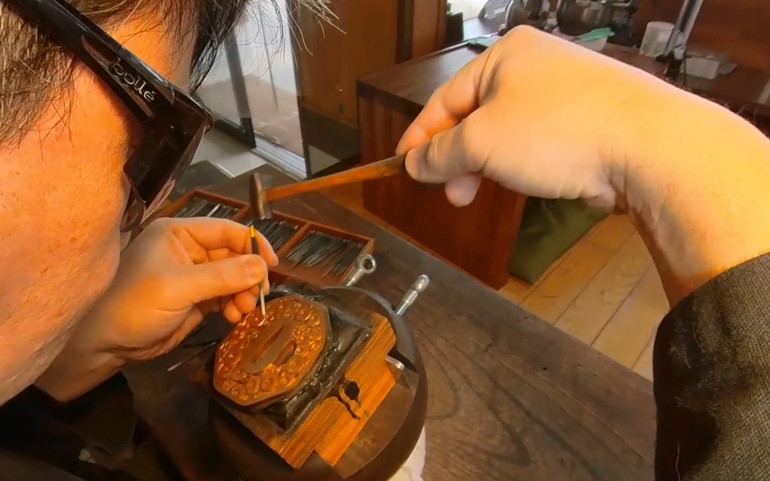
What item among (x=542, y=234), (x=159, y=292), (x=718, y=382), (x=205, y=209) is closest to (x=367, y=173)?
(x=159, y=292)

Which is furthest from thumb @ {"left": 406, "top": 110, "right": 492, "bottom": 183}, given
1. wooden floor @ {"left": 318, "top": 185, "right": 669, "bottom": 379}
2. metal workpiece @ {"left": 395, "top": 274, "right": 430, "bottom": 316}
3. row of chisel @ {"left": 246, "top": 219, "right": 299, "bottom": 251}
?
wooden floor @ {"left": 318, "top": 185, "right": 669, "bottom": 379}

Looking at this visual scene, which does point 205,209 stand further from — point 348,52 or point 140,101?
point 348,52

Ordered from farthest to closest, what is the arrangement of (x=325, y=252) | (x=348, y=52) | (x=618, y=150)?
(x=348, y=52)
(x=325, y=252)
(x=618, y=150)

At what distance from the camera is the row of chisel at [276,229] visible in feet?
3.34

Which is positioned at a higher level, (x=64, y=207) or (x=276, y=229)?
(x=64, y=207)

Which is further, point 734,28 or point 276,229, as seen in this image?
point 734,28

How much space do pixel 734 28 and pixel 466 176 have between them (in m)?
2.11

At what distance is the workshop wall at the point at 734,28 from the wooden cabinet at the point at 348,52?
1075mm

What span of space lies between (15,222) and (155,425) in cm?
44

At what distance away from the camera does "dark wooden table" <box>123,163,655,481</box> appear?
66 centimetres

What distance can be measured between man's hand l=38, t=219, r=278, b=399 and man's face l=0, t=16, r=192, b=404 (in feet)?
0.67

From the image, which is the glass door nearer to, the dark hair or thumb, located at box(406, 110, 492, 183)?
thumb, located at box(406, 110, 492, 183)

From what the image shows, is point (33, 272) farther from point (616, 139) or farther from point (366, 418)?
point (616, 139)

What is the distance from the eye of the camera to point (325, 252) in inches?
38.6
